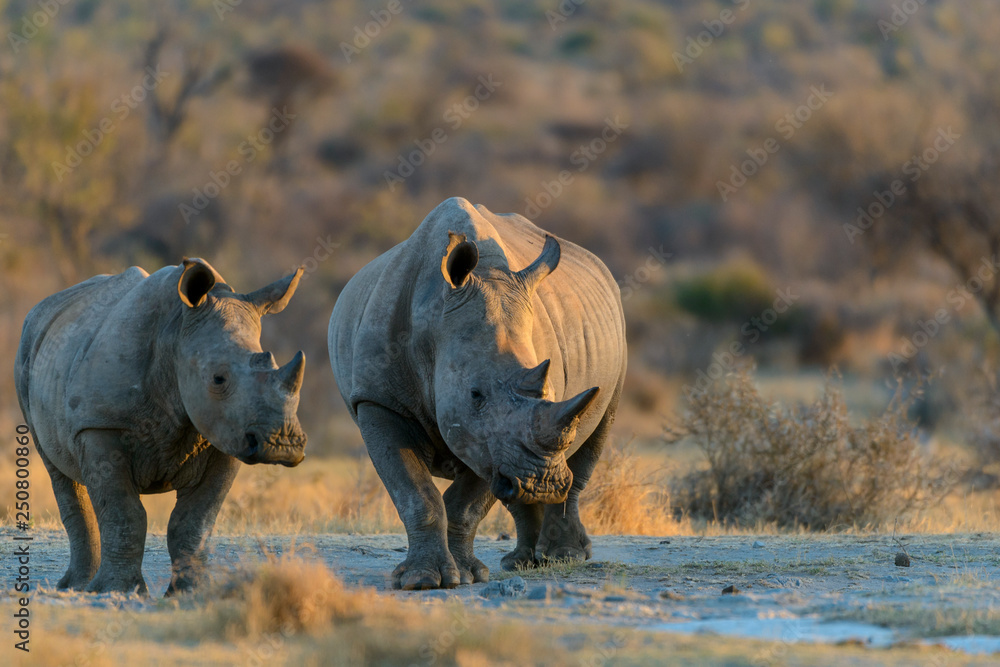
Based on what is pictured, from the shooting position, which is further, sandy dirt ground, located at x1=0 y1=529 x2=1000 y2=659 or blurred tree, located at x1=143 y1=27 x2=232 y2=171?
blurred tree, located at x1=143 y1=27 x2=232 y2=171

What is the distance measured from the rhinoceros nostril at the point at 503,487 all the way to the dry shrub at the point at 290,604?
704 mm

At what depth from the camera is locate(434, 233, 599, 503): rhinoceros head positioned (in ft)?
19.1

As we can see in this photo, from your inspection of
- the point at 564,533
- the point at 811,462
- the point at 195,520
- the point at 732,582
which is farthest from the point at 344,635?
the point at 811,462

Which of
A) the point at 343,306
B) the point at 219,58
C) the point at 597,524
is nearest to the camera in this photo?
the point at 343,306

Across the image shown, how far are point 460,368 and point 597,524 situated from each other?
15.2ft

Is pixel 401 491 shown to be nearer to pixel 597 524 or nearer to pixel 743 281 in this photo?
pixel 597 524

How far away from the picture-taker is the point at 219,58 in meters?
33.7

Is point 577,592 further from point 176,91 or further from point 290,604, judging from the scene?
point 176,91

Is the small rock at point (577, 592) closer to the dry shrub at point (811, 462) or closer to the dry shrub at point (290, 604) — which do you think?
the dry shrub at point (290, 604)

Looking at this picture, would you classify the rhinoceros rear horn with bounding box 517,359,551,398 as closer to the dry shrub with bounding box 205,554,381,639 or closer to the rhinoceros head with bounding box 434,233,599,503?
the rhinoceros head with bounding box 434,233,599,503

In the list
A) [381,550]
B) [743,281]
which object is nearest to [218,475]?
[381,550]

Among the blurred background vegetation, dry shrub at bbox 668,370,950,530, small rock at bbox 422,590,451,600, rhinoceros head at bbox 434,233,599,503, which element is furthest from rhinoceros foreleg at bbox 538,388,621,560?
the blurred background vegetation

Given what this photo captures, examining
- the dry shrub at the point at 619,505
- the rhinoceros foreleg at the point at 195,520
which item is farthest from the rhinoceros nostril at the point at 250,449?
the dry shrub at the point at 619,505

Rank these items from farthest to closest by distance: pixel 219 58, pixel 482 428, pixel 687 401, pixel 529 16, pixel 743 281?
pixel 529 16 < pixel 219 58 < pixel 743 281 < pixel 687 401 < pixel 482 428
